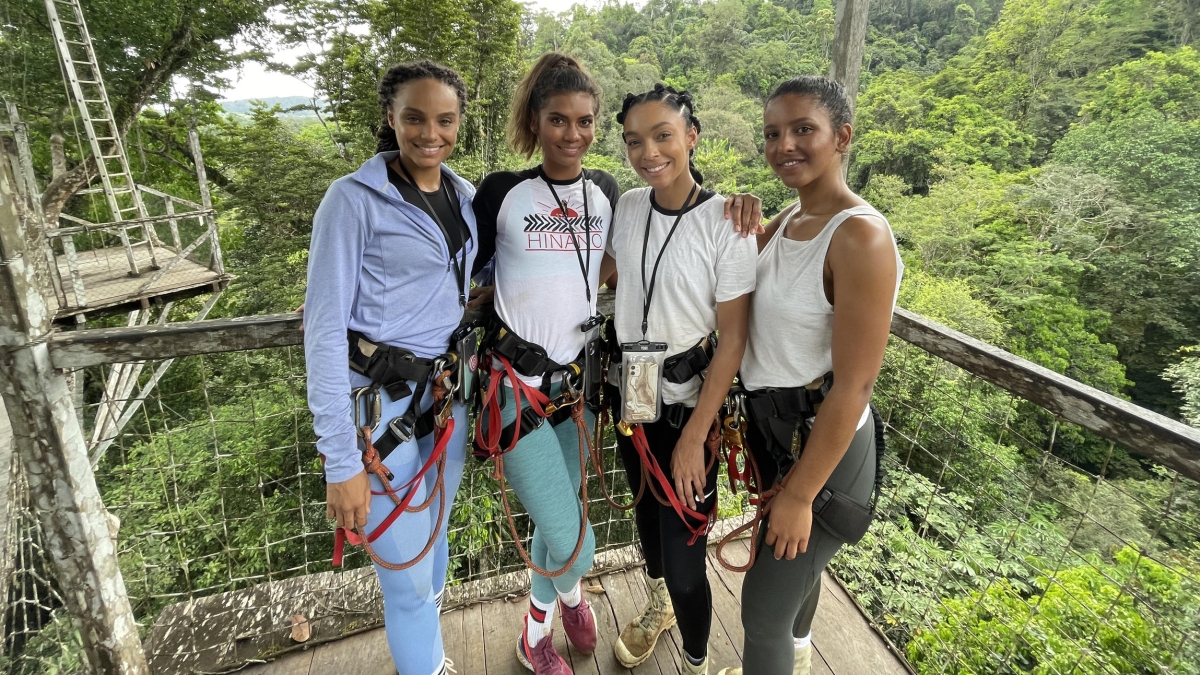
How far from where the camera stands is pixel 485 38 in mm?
13172

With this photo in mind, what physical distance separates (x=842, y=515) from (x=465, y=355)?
99cm

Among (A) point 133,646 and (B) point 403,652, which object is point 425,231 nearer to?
(B) point 403,652

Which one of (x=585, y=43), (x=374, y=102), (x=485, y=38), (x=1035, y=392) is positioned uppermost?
(x=585, y=43)

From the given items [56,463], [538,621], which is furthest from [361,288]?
[538,621]

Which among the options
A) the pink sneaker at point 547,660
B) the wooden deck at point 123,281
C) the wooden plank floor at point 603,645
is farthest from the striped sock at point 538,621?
the wooden deck at point 123,281

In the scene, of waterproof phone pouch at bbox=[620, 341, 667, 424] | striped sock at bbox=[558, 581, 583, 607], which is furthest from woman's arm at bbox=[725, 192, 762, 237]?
striped sock at bbox=[558, 581, 583, 607]

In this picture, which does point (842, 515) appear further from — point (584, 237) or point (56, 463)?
point (56, 463)

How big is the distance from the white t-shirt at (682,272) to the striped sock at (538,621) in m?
0.80

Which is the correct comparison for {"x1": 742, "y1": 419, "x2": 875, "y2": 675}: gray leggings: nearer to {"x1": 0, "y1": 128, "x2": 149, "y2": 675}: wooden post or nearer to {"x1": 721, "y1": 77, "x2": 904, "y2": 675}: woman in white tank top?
{"x1": 721, "y1": 77, "x2": 904, "y2": 675}: woman in white tank top

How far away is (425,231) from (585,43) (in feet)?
130

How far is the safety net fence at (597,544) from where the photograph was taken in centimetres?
168

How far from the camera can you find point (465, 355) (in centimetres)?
146

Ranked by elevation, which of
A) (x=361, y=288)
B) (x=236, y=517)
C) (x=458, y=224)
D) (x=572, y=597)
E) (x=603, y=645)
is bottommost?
(x=236, y=517)

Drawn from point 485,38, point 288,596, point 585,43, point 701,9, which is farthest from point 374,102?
point 701,9
